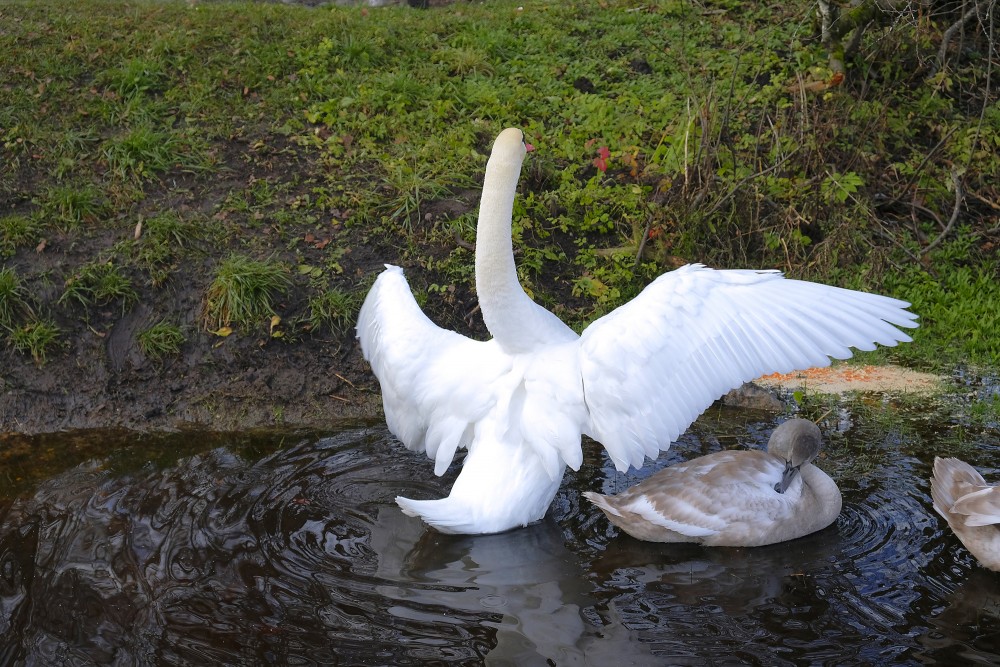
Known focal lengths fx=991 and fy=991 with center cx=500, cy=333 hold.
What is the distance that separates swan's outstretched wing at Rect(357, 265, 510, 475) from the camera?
4.75 m

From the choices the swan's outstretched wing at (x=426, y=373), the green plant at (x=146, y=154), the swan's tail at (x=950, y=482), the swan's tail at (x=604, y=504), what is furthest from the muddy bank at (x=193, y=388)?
the swan's tail at (x=950, y=482)

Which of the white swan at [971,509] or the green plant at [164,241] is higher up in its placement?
the green plant at [164,241]

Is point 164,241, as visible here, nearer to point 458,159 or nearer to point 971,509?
point 458,159

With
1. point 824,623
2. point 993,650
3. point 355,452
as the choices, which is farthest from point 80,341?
point 993,650

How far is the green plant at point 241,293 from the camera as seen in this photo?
6414mm

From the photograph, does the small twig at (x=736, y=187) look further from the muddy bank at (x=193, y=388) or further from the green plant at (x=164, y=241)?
the green plant at (x=164, y=241)

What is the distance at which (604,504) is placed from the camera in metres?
4.51

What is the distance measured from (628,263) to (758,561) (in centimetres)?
313

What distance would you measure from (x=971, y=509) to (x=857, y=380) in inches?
81.4

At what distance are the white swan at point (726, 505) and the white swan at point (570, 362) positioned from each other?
1.09 ft

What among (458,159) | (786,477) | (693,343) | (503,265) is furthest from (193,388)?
(786,477)

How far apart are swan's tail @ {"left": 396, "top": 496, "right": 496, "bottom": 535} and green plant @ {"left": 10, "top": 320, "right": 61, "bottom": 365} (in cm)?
309

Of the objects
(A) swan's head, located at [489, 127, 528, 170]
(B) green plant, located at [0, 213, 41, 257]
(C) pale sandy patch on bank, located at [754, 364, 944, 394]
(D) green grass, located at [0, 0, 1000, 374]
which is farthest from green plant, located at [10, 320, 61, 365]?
(C) pale sandy patch on bank, located at [754, 364, 944, 394]

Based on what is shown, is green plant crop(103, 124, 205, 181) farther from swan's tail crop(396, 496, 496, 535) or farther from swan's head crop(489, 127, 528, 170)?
swan's tail crop(396, 496, 496, 535)
